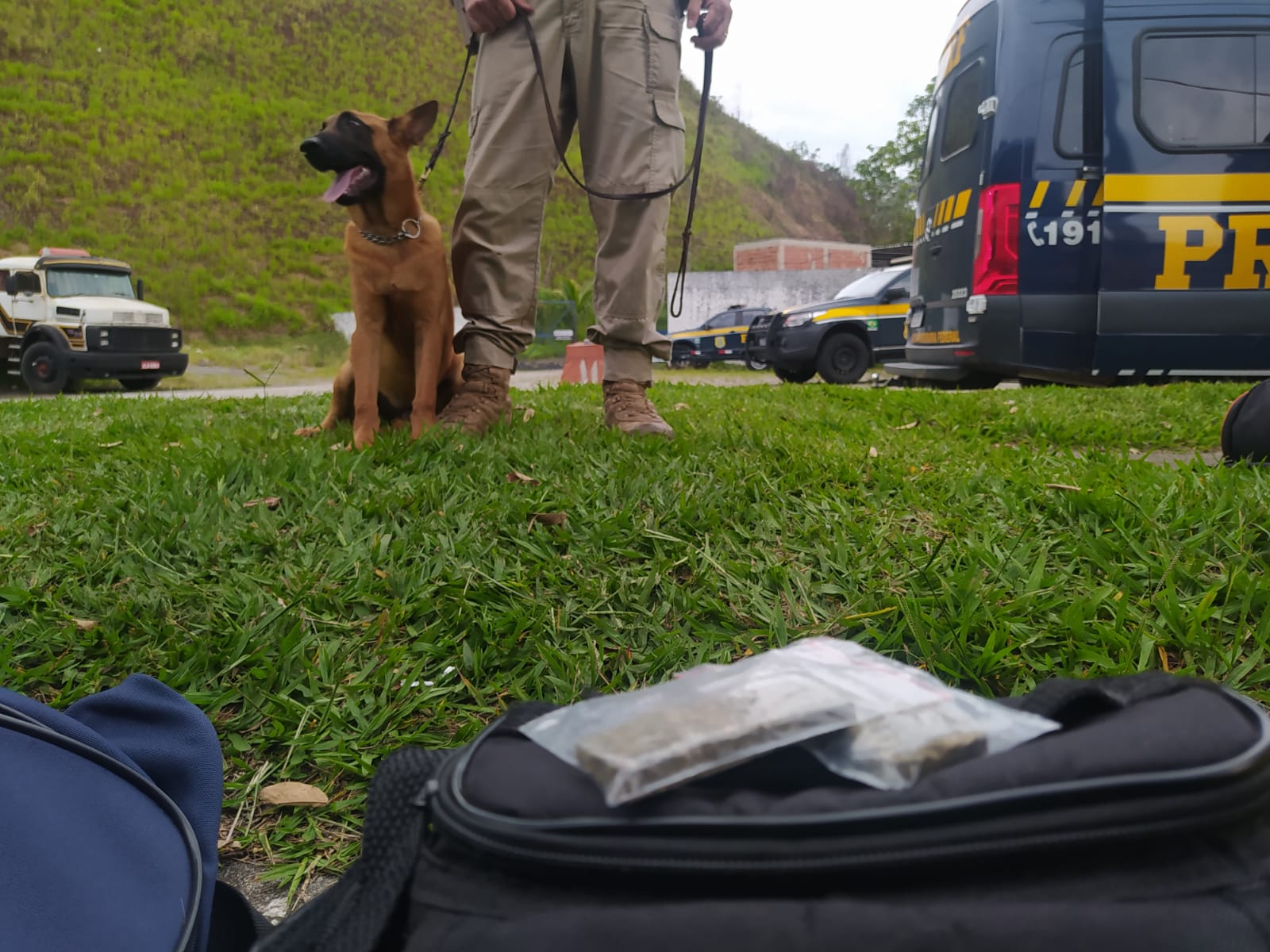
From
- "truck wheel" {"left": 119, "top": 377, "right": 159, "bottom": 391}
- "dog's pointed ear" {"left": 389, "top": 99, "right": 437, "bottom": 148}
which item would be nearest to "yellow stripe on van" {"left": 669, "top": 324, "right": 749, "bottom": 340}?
"truck wheel" {"left": 119, "top": 377, "right": 159, "bottom": 391}

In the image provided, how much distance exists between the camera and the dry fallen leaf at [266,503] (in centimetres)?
188

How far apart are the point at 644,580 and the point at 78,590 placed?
1059 millimetres

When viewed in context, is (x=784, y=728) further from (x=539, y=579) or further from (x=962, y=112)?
(x=962, y=112)

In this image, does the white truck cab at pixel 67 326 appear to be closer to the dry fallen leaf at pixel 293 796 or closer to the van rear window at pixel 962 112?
the van rear window at pixel 962 112

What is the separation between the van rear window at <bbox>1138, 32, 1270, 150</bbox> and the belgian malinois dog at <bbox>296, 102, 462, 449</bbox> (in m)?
4.52

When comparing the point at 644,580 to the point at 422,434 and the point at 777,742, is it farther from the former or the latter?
the point at 422,434

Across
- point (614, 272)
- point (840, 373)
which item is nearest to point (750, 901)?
point (614, 272)

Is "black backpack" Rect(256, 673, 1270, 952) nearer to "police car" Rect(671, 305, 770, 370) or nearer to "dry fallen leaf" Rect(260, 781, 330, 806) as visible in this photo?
"dry fallen leaf" Rect(260, 781, 330, 806)

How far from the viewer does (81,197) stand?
72.5 ft

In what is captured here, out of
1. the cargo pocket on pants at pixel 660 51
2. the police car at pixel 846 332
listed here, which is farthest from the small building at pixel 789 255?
the cargo pocket on pants at pixel 660 51

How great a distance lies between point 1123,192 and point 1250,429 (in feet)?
10.7

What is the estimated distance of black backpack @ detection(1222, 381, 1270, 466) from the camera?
2113 millimetres

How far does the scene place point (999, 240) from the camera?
4.91m

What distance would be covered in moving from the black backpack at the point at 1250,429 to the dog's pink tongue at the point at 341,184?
8.26 feet
